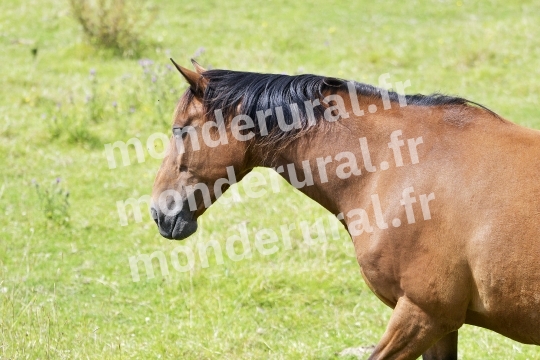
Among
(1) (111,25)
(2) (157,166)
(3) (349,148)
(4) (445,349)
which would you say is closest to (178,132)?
(3) (349,148)

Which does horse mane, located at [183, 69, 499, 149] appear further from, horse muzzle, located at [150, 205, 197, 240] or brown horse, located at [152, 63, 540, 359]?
horse muzzle, located at [150, 205, 197, 240]

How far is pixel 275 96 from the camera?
3.45 m

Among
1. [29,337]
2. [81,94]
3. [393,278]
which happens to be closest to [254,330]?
[29,337]

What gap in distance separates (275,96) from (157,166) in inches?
173

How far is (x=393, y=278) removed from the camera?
322 centimetres

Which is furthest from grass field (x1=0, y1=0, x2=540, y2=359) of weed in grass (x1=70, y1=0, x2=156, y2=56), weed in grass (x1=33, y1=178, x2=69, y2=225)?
weed in grass (x1=70, y1=0, x2=156, y2=56)

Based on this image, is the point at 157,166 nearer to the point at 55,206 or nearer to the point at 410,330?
the point at 55,206

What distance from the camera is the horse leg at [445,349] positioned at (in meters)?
3.61

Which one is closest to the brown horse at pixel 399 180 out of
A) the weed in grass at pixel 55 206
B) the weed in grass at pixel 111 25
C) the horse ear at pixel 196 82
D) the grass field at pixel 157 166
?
the horse ear at pixel 196 82

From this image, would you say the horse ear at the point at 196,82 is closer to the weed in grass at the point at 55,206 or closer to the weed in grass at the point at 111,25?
the weed in grass at the point at 55,206

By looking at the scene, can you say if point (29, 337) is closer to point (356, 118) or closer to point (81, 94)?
point (356, 118)

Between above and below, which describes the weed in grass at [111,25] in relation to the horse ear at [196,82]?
above

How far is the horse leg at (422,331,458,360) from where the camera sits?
361 cm

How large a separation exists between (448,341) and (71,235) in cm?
366
